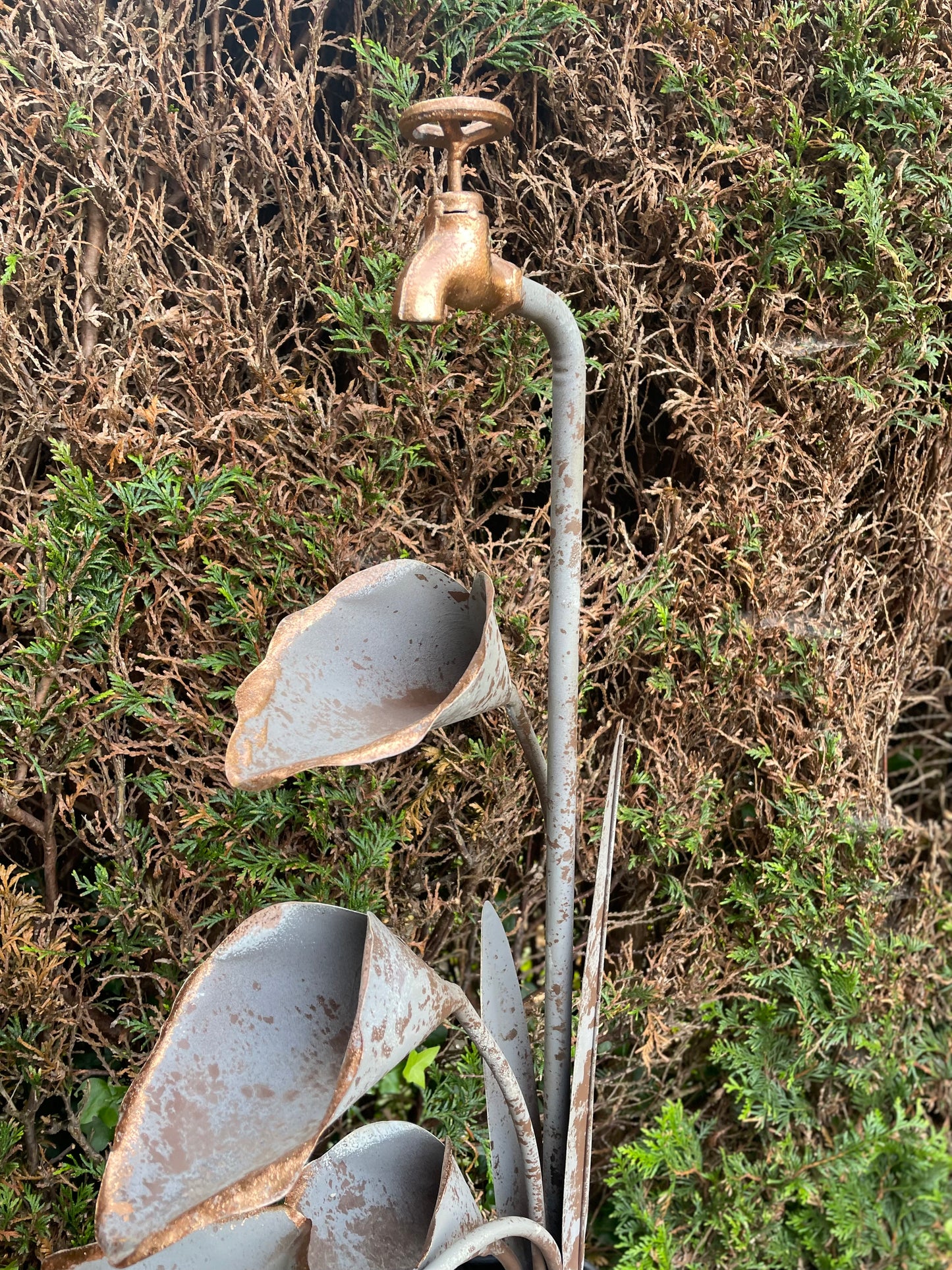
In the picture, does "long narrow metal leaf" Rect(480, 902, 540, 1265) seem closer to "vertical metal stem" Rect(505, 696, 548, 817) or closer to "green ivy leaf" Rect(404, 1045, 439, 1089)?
"vertical metal stem" Rect(505, 696, 548, 817)

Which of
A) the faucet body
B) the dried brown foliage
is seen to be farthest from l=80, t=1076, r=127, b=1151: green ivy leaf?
the faucet body

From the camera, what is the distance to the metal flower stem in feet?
1.73

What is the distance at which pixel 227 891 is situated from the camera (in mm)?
982

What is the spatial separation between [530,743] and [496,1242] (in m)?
0.39

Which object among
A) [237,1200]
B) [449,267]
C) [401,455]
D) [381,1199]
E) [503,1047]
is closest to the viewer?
[237,1200]

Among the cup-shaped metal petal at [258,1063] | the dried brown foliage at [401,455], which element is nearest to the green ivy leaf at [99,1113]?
the dried brown foliage at [401,455]

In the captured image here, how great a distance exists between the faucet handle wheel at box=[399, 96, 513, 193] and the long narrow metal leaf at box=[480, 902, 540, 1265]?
557 mm

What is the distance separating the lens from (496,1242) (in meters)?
0.68

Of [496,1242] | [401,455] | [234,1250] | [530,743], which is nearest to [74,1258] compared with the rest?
[234,1250]

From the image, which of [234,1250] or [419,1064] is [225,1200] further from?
[419,1064]

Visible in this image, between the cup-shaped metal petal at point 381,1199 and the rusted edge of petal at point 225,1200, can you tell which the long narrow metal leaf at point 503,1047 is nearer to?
the cup-shaped metal petal at point 381,1199

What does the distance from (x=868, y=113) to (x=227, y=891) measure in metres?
1.20

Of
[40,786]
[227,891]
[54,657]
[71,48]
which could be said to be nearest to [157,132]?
[71,48]

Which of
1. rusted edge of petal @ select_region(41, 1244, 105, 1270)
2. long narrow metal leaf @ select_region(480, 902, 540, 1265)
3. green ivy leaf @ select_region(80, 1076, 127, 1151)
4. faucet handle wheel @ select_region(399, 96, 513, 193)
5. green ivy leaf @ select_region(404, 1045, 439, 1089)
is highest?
faucet handle wheel @ select_region(399, 96, 513, 193)
